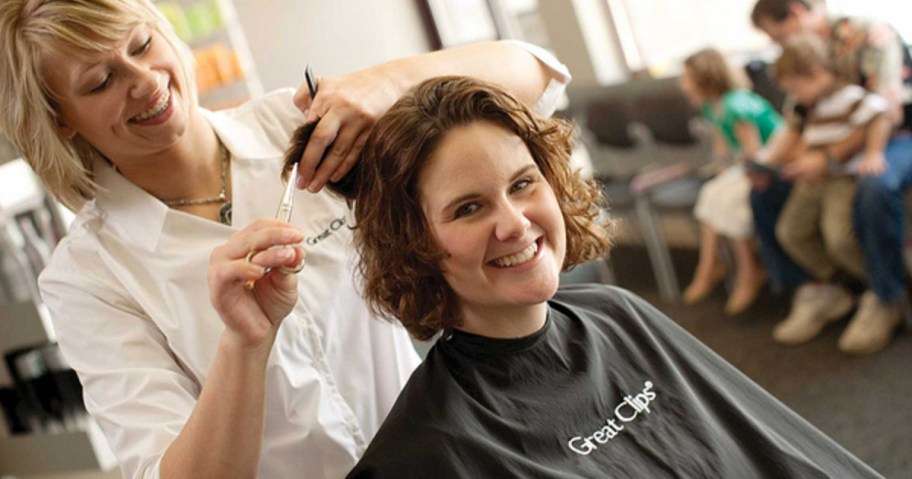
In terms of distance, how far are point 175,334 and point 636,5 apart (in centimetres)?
457

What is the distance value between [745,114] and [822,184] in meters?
0.55

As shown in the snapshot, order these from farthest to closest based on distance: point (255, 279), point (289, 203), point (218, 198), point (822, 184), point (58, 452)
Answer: point (58, 452) < point (822, 184) < point (218, 198) < point (289, 203) < point (255, 279)

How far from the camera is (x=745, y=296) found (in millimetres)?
4359

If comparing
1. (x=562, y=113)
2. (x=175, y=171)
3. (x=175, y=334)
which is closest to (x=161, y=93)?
(x=175, y=171)

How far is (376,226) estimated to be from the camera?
54.1 inches

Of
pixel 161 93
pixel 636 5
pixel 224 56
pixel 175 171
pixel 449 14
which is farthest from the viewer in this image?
pixel 449 14

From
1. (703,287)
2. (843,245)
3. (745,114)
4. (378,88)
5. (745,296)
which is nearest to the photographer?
(378,88)

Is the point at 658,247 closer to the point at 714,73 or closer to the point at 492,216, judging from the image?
the point at 714,73

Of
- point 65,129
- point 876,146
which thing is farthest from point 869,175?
point 65,129

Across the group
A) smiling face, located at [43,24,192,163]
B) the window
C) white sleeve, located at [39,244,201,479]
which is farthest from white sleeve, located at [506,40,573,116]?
the window

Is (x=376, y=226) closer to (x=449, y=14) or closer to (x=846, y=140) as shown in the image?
(x=846, y=140)

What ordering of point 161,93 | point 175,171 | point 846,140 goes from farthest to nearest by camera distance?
1. point 846,140
2. point 175,171
3. point 161,93

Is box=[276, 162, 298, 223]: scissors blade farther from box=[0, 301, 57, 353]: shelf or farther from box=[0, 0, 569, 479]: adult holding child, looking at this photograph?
box=[0, 301, 57, 353]: shelf

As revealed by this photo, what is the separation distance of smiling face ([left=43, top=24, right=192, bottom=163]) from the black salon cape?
0.52 m
